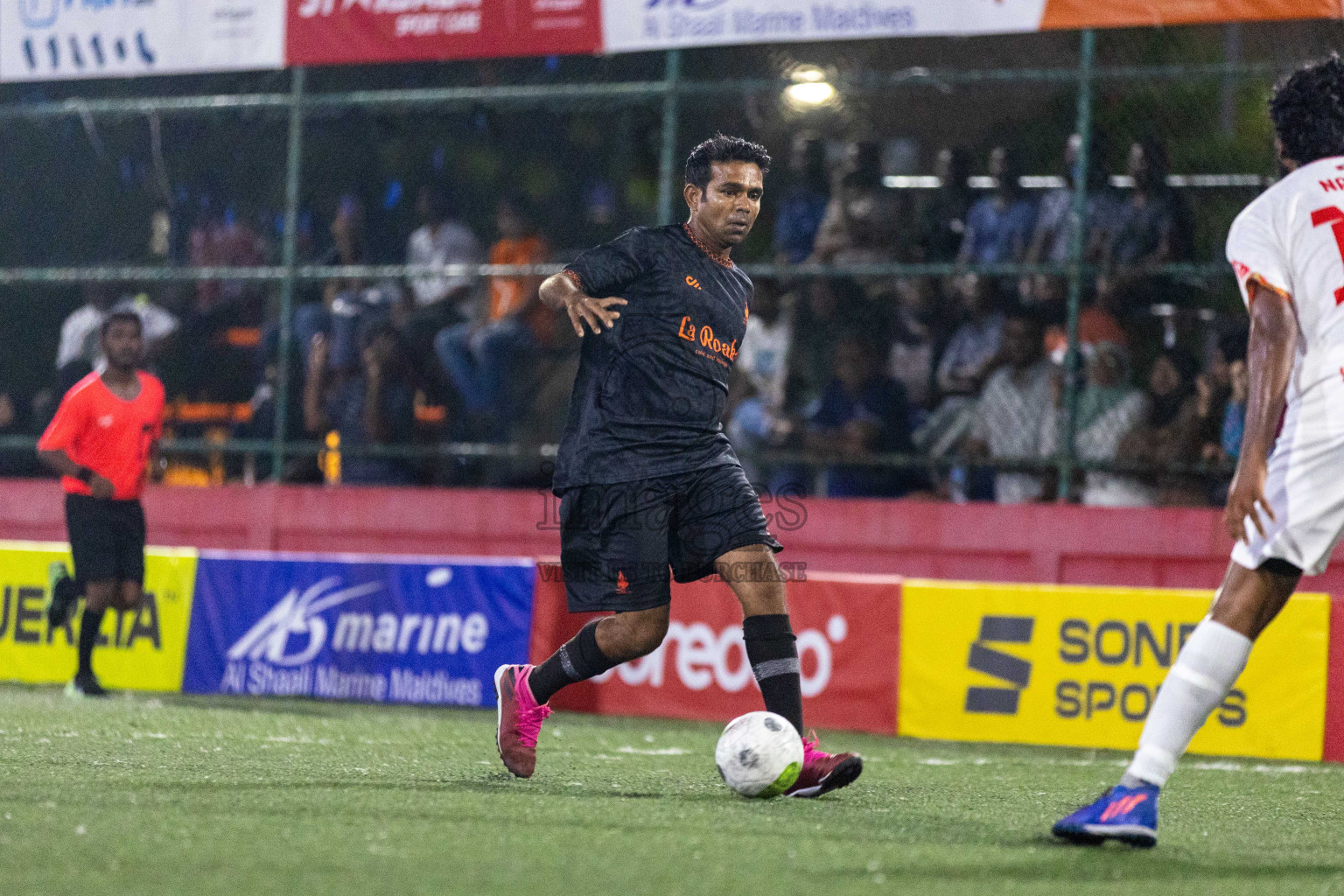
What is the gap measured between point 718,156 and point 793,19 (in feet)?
17.1

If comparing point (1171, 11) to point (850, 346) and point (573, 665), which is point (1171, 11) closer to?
point (850, 346)

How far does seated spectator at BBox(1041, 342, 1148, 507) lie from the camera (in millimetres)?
10445

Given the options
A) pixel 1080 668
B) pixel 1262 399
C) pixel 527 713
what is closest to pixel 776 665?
pixel 527 713

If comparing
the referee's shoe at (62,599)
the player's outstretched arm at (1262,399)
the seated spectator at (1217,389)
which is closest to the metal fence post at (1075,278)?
the seated spectator at (1217,389)

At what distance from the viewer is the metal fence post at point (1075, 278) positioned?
10430 millimetres

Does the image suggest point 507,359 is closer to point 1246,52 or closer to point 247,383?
point 247,383

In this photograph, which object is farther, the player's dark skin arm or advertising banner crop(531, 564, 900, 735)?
advertising banner crop(531, 564, 900, 735)

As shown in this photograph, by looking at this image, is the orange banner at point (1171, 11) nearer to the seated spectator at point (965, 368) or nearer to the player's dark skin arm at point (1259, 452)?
the seated spectator at point (965, 368)

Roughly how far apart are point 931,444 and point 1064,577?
1265 millimetres

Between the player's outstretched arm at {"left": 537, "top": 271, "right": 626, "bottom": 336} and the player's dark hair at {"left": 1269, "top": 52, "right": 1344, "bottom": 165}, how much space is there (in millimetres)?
2090

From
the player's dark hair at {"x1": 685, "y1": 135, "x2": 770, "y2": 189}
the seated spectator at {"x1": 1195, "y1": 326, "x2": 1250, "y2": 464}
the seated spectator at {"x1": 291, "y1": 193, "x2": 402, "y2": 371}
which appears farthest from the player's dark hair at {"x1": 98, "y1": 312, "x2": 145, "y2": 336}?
the seated spectator at {"x1": 1195, "y1": 326, "x2": 1250, "y2": 464}

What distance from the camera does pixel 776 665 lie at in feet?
18.6

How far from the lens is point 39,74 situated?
1281 cm

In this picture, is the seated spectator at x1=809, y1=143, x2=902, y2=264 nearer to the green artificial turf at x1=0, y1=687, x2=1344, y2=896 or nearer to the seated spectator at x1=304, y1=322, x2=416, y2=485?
the seated spectator at x1=304, y1=322, x2=416, y2=485
